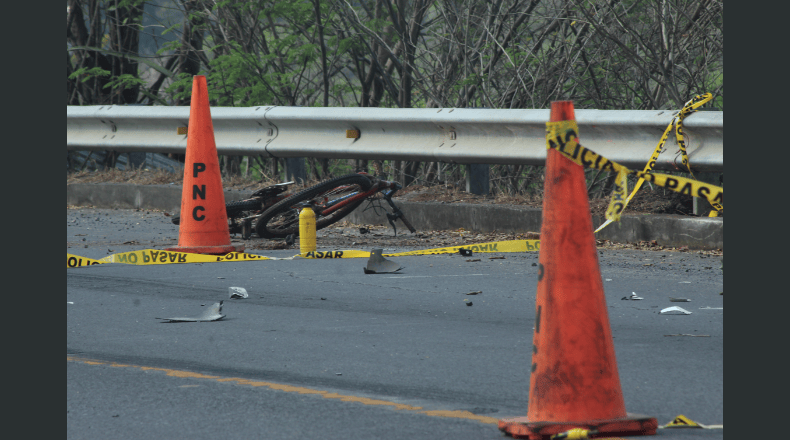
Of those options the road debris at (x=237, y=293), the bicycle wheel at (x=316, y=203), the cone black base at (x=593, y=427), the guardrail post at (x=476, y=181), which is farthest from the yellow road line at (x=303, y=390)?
the guardrail post at (x=476, y=181)

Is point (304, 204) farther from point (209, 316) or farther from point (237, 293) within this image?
point (209, 316)

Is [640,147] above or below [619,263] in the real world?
above

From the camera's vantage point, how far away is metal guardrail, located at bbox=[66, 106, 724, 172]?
328 inches

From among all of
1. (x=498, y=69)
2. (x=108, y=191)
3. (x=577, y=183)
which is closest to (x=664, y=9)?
(x=498, y=69)

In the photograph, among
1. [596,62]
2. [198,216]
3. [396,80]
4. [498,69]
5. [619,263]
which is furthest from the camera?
[396,80]

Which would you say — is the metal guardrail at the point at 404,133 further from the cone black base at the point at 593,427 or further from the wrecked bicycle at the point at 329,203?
the cone black base at the point at 593,427

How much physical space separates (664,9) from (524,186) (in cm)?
283

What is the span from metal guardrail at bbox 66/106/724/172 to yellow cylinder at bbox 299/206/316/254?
218 cm

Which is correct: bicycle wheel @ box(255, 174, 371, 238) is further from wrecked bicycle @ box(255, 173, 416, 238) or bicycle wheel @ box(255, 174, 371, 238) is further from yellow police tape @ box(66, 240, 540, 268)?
yellow police tape @ box(66, 240, 540, 268)

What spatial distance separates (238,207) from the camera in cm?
939

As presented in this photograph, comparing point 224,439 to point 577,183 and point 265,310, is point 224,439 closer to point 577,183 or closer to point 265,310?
point 577,183

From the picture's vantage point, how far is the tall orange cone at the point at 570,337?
325 cm

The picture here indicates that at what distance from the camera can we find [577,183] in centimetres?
343

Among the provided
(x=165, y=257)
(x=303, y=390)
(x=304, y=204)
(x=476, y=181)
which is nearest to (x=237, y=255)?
(x=165, y=257)
